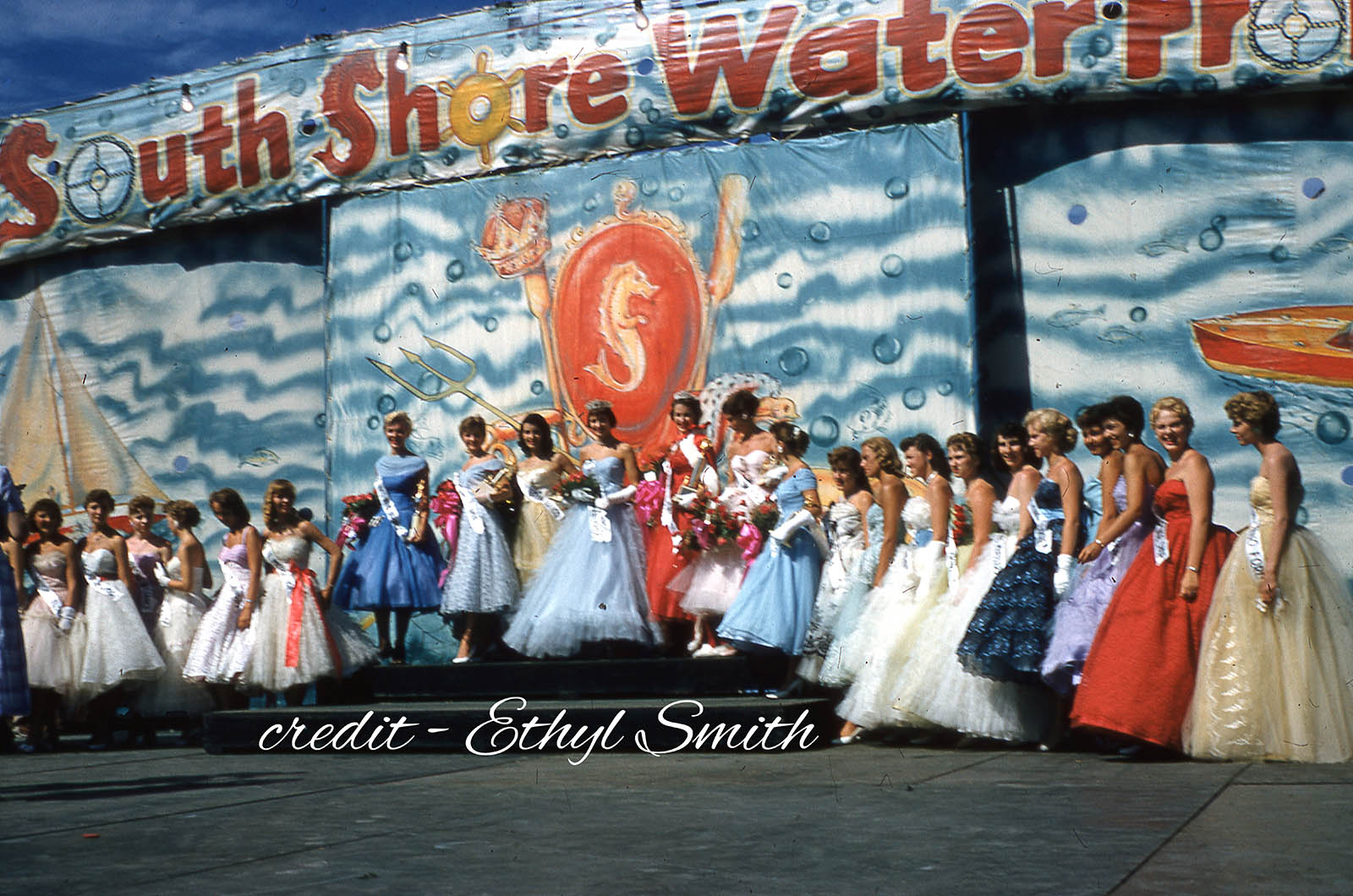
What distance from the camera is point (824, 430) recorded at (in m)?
12.1

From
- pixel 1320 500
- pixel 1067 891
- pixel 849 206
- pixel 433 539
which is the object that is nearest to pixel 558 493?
pixel 433 539

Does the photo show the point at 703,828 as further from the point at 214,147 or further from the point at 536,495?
the point at 214,147

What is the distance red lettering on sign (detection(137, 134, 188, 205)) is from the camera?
1510 cm

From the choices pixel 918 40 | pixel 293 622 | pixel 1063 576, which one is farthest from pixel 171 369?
pixel 1063 576

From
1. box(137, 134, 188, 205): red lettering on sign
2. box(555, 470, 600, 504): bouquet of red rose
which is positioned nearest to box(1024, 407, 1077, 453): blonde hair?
box(555, 470, 600, 504): bouquet of red rose

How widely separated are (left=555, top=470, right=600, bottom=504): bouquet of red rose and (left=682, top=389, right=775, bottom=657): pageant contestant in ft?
2.48

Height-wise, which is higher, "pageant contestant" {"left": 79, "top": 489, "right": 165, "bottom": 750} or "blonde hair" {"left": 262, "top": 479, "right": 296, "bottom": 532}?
"blonde hair" {"left": 262, "top": 479, "right": 296, "bottom": 532}

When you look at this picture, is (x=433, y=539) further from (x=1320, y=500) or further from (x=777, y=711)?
(x=1320, y=500)

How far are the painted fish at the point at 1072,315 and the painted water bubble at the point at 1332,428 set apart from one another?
1.74m

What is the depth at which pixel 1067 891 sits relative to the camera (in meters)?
3.68

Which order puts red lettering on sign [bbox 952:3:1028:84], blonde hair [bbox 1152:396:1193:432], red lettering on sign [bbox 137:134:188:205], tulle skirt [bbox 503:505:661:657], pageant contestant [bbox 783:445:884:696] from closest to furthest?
blonde hair [bbox 1152:396:1193:432]
pageant contestant [bbox 783:445:884:696]
tulle skirt [bbox 503:505:661:657]
red lettering on sign [bbox 952:3:1028:84]
red lettering on sign [bbox 137:134:188:205]

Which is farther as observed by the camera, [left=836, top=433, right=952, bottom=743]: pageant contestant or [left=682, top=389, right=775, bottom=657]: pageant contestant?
[left=682, top=389, right=775, bottom=657]: pageant contestant

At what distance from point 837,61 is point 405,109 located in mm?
4130

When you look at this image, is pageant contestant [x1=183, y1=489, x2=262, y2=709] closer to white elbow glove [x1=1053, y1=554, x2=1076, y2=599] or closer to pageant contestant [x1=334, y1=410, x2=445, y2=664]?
pageant contestant [x1=334, y1=410, x2=445, y2=664]
